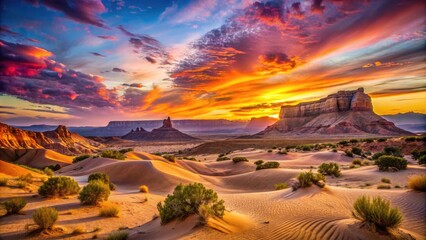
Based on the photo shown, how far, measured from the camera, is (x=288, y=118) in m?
151

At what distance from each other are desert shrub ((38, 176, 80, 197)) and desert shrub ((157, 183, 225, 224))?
613 centimetres

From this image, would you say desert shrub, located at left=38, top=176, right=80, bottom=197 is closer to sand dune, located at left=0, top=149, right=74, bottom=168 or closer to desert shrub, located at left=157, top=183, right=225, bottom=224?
desert shrub, located at left=157, top=183, right=225, bottom=224

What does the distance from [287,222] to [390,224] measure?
2635mm

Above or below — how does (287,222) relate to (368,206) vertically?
below

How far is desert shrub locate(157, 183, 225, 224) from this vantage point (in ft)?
24.5

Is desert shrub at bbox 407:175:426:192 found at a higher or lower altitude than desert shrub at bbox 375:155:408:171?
higher

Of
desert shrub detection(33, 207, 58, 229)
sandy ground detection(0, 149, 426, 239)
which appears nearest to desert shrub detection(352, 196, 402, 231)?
sandy ground detection(0, 149, 426, 239)

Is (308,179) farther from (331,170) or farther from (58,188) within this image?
(58,188)

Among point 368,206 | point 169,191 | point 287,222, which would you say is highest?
point 368,206

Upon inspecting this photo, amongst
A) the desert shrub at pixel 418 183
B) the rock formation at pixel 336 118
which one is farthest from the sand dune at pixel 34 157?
the rock formation at pixel 336 118

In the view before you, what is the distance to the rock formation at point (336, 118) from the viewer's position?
344 ft

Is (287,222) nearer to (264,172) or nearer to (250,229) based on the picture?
(250,229)

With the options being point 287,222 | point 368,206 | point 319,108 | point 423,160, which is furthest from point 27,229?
point 319,108

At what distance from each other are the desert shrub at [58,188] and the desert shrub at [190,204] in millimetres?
6128
